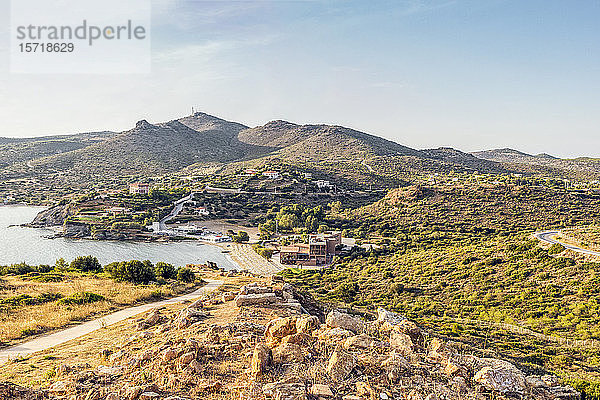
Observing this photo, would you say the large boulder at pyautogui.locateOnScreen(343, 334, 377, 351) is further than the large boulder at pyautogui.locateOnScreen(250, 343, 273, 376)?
Yes

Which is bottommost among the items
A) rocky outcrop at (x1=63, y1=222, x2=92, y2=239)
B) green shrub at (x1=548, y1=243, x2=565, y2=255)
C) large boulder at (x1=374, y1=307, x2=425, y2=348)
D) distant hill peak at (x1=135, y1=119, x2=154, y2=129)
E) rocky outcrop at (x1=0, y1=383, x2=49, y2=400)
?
rocky outcrop at (x1=63, y1=222, x2=92, y2=239)

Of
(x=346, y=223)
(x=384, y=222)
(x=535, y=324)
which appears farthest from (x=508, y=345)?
(x=346, y=223)

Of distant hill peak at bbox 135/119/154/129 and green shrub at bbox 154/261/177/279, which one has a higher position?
distant hill peak at bbox 135/119/154/129

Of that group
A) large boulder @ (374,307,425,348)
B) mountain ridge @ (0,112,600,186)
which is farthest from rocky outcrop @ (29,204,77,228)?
large boulder @ (374,307,425,348)

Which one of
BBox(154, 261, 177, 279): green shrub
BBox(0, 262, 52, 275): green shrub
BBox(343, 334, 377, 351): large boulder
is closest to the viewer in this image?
BBox(343, 334, 377, 351): large boulder

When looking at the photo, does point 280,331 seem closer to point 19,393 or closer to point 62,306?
point 19,393

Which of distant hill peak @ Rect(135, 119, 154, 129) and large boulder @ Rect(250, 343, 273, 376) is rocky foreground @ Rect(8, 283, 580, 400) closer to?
large boulder @ Rect(250, 343, 273, 376)

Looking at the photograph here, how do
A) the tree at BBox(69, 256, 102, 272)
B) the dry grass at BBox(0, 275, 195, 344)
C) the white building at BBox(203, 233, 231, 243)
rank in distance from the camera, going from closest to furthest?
the dry grass at BBox(0, 275, 195, 344) → the tree at BBox(69, 256, 102, 272) → the white building at BBox(203, 233, 231, 243)
